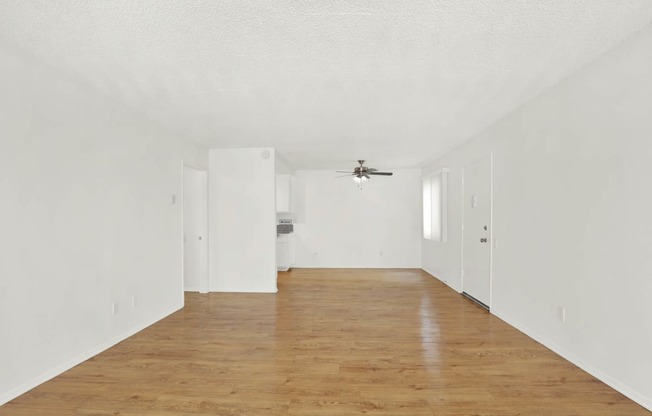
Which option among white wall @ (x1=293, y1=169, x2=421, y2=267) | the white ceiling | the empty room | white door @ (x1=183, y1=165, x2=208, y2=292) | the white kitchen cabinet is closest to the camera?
the white ceiling

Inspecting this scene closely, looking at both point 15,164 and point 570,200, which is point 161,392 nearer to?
point 15,164

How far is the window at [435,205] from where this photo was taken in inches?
237

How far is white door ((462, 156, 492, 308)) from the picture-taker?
4.25m

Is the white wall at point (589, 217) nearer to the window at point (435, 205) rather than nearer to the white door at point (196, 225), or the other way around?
the window at point (435, 205)

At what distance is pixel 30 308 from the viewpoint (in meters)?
2.30

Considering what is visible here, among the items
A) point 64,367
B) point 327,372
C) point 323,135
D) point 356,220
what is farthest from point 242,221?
point 356,220

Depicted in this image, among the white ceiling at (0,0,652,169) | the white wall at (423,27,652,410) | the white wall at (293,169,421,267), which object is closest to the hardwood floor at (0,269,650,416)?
the white wall at (423,27,652,410)

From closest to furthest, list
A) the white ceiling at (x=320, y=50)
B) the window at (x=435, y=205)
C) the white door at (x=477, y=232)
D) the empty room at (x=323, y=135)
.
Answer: the white ceiling at (x=320, y=50) < the empty room at (x=323, y=135) < the white door at (x=477, y=232) < the window at (x=435, y=205)

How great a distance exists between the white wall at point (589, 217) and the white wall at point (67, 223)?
4355 millimetres

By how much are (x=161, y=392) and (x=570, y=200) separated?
3736mm

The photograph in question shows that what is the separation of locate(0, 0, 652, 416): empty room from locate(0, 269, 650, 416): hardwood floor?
0.08ft

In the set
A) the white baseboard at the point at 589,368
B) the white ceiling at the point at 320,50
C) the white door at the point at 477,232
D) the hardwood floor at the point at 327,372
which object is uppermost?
the white ceiling at the point at 320,50

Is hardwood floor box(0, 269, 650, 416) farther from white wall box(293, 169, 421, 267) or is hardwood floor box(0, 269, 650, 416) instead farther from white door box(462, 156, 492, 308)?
white wall box(293, 169, 421, 267)

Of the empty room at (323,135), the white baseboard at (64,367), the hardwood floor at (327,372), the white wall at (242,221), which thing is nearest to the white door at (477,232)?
the empty room at (323,135)
